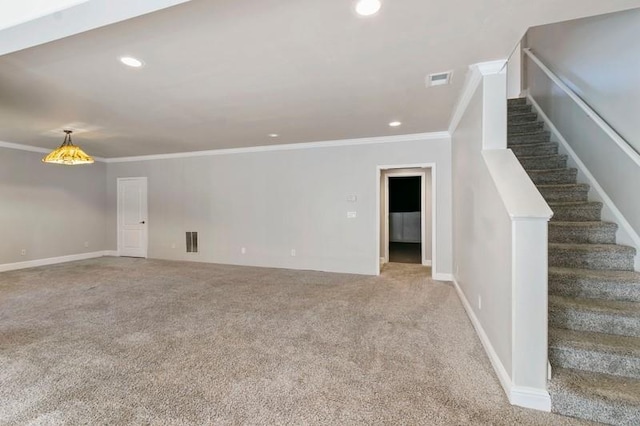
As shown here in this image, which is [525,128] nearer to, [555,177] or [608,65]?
[555,177]

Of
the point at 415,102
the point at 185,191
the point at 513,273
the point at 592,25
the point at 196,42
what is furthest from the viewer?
the point at 185,191

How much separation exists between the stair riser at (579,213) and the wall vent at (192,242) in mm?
6404

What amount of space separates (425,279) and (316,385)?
343 cm

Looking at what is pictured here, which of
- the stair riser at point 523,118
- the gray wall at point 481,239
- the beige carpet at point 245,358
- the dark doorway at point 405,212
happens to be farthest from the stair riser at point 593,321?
the dark doorway at point 405,212

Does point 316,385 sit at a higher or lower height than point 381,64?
lower

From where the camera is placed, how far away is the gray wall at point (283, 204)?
5320mm

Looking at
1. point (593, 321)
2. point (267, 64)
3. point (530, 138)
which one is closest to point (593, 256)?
point (593, 321)

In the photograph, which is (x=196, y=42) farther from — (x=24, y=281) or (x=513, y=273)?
(x=24, y=281)

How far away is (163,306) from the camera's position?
3.65 metres

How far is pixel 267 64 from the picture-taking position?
2531 millimetres

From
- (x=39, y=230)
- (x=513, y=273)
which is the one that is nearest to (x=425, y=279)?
(x=513, y=273)

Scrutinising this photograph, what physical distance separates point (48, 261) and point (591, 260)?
29.6 feet

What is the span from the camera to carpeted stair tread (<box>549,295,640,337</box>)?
2.03 m

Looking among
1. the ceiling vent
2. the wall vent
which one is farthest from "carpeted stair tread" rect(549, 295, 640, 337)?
the wall vent
